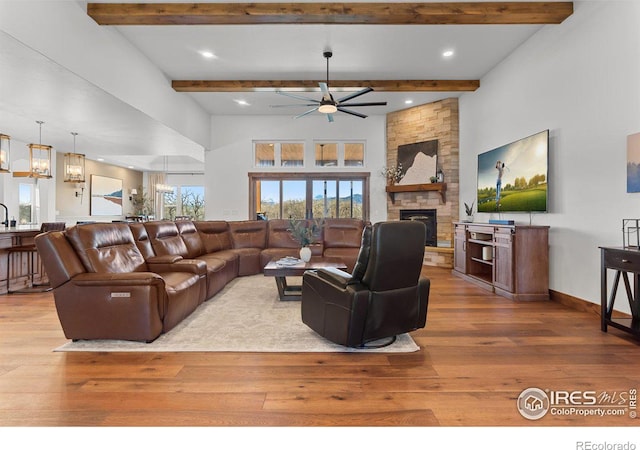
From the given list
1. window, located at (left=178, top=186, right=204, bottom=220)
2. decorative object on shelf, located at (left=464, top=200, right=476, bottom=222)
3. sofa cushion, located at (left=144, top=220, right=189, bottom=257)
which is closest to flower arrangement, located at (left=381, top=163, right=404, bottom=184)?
decorative object on shelf, located at (left=464, top=200, right=476, bottom=222)

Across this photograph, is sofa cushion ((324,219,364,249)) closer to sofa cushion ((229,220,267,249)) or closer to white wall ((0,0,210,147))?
sofa cushion ((229,220,267,249))

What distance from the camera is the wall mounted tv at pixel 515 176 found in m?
4.33

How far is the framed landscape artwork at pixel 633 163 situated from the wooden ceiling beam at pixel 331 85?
356cm

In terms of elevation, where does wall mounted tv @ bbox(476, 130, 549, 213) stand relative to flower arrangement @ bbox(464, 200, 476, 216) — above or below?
above

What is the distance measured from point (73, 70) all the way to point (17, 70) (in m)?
0.65

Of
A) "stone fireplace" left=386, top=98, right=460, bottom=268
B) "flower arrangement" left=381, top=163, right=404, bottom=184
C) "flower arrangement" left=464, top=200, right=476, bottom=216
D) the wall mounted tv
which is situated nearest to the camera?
the wall mounted tv

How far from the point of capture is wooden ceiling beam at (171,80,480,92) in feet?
20.1

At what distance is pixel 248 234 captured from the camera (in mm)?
6531

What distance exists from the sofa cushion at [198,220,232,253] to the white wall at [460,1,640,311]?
4998 millimetres

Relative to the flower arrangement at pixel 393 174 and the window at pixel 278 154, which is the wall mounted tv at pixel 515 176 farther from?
the window at pixel 278 154

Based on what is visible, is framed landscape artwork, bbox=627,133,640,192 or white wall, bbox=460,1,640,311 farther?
white wall, bbox=460,1,640,311

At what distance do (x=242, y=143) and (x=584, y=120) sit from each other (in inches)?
269

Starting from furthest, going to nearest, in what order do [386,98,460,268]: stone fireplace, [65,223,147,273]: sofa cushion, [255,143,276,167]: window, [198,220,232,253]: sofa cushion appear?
[255,143,276,167]: window
[386,98,460,268]: stone fireplace
[198,220,232,253]: sofa cushion
[65,223,147,273]: sofa cushion

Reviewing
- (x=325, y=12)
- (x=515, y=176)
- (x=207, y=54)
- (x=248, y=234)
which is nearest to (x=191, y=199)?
(x=248, y=234)
